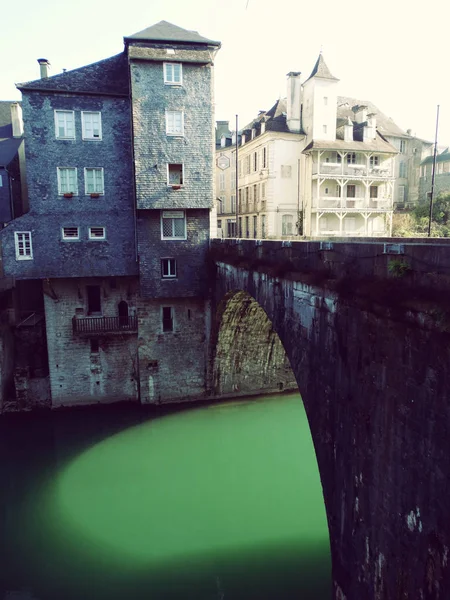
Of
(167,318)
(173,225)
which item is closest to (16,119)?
(173,225)

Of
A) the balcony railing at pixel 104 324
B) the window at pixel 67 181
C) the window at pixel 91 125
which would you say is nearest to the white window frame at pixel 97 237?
the window at pixel 67 181

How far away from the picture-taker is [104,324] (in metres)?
21.5

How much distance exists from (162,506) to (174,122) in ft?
48.7

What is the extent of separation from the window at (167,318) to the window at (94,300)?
314 cm

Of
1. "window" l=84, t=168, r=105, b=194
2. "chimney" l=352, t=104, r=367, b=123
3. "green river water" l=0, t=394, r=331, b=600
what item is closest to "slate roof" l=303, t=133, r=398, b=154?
"chimney" l=352, t=104, r=367, b=123

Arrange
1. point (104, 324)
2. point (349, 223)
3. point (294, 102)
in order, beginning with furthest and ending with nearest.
Result: point (349, 223) → point (294, 102) → point (104, 324)

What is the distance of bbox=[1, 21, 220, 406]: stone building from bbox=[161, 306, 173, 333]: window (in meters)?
0.07

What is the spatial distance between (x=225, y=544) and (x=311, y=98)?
100 feet

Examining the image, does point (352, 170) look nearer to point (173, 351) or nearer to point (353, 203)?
point (353, 203)

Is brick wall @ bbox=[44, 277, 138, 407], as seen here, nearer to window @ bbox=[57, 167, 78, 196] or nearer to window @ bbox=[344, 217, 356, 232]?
window @ bbox=[57, 167, 78, 196]

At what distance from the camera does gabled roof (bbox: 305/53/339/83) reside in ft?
109

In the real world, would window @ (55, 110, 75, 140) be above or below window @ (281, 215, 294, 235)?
above

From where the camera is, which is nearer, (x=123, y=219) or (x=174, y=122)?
(x=174, y=122)

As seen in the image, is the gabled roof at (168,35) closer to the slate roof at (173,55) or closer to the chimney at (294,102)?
the slate roof at (173,55)
